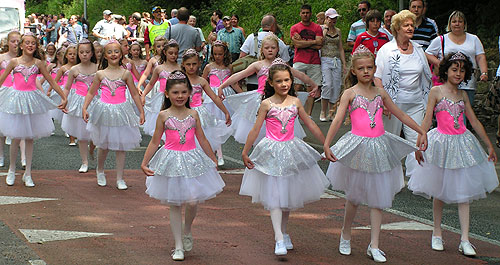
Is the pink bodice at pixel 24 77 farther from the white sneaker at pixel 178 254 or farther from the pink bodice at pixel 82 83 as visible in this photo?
the white sneaker at pixel 178 254

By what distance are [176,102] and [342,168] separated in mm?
1508

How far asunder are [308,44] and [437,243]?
31.1 feet

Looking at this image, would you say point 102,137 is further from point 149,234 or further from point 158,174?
point 158,174

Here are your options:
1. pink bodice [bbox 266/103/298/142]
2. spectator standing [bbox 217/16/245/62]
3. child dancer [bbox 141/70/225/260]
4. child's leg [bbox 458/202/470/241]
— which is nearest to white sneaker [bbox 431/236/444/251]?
child's leg [bbox 458/202/470/241]

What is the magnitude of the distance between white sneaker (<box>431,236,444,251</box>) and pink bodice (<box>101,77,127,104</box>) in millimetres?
4860

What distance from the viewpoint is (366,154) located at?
24.1ft

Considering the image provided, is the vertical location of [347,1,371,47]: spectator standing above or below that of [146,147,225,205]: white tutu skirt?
above

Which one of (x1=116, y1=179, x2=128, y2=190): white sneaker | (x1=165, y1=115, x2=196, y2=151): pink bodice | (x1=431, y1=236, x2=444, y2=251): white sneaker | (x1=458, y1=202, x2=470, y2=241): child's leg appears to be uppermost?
(x1=165, y1=115, x2=196, y2=151): pink bodice

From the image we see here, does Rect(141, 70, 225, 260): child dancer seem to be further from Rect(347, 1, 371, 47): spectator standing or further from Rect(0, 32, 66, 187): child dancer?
Rect(347, 1, 371, 47): spectator standing

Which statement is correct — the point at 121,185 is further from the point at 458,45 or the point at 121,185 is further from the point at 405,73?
the point at 458,45

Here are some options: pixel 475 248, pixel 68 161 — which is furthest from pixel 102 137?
pixel 475 248

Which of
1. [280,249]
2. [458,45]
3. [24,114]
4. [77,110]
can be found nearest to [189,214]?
[280,249]

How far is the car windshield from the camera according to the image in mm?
38303

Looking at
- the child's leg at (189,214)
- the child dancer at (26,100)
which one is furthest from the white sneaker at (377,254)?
the child dancer at (26,100)
